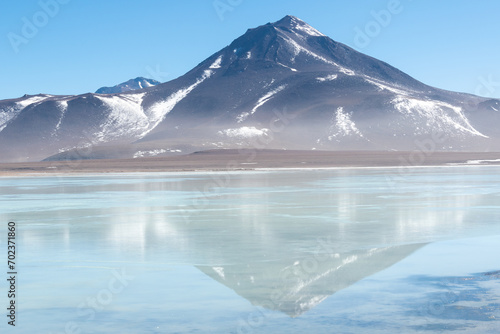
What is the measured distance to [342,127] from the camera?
191250mm

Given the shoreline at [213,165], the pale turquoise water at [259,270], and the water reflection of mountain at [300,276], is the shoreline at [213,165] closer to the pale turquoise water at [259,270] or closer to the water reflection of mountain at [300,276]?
the pale turquoise water at [259,270]

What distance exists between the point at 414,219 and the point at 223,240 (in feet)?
20.5

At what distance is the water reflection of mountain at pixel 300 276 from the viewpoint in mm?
9031

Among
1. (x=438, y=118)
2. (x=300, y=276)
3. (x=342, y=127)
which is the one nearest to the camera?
(x=300, y=276)

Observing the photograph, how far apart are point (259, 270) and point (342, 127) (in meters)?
182

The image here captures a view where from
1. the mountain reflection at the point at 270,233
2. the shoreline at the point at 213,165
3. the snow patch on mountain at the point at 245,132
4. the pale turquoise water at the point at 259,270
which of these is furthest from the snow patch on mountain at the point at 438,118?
the pale turquoise water at the point at 259,270

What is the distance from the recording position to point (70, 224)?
1805 centimetres

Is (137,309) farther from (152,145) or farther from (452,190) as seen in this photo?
(152,145)

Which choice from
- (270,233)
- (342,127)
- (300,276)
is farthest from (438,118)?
(300,276)

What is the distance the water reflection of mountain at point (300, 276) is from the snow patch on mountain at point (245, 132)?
165 metres

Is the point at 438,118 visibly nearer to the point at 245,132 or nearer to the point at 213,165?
the point at 245,132

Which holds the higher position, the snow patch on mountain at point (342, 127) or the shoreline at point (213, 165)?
the snow patch on mountain at point (342, 127)

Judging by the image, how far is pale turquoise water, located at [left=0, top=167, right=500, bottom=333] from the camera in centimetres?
804

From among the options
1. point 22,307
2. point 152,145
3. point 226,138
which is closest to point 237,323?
point 22,307
